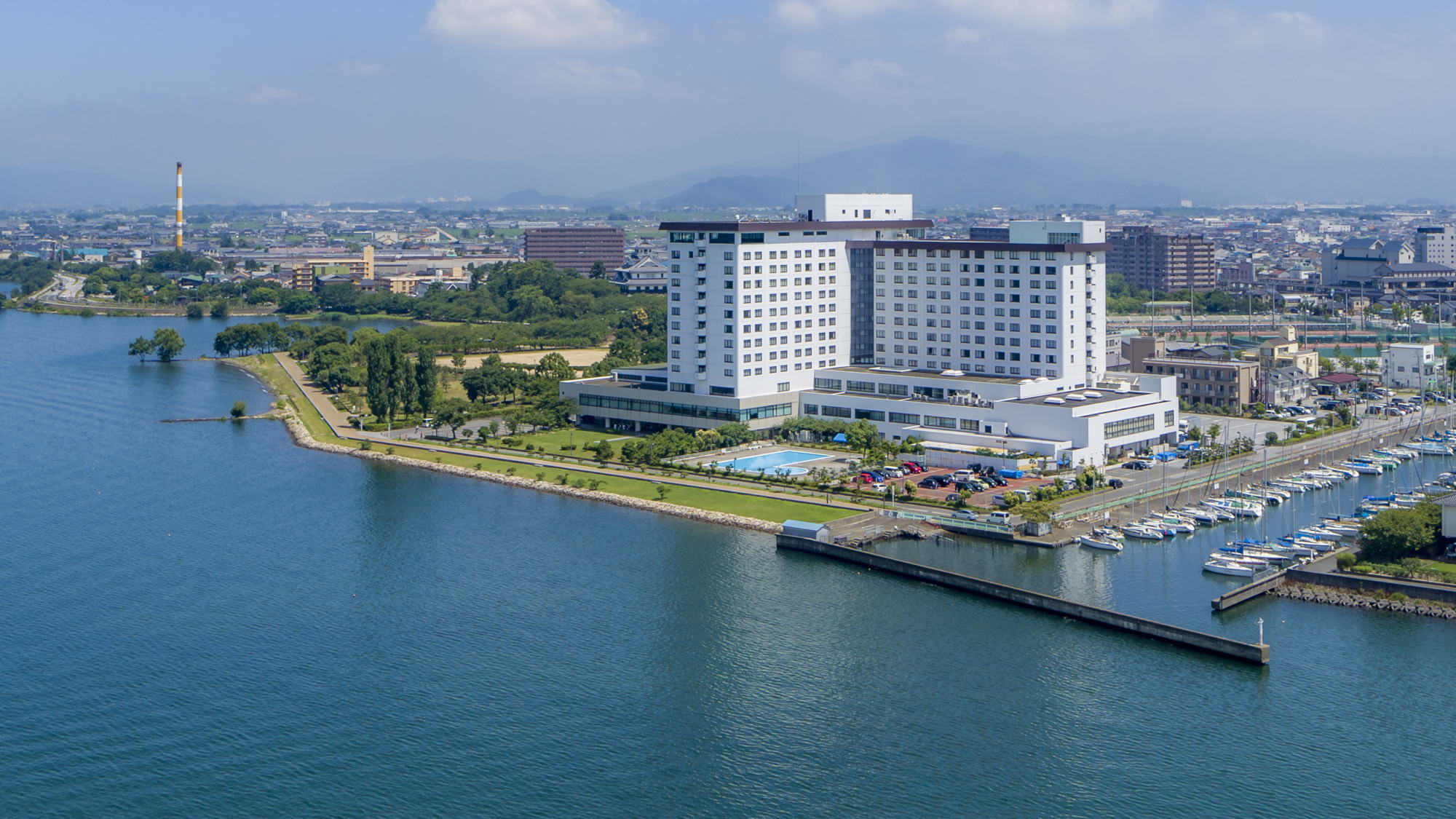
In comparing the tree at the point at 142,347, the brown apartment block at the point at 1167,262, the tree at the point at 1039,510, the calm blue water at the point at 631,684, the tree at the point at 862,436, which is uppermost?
the brown apartment block at the point at 1167,262

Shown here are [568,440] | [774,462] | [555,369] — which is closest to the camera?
[774,462]

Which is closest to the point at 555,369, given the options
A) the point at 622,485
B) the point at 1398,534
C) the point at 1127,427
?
the point at 622,485

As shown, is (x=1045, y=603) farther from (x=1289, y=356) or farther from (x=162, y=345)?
(x=162, y=345)

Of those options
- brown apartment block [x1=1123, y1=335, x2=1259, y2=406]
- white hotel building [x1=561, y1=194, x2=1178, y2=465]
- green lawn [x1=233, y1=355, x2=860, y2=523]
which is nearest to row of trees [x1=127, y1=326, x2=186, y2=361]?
green lawn [x1=233, y1=355, x2=860, y2=523]

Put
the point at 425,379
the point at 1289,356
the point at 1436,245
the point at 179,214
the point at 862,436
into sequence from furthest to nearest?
the point at 179,214, the point at 1436,245, the point at 1289,356, the point at 425,379, the point at 862,436

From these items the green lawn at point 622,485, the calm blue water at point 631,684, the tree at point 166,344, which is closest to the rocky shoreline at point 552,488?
the green lawn at point 622,485

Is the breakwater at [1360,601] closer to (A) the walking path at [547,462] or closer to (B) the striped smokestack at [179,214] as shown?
(A) the walking path at [547,462]

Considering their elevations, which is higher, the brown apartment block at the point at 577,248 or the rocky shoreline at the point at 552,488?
the brown apartment block at the point at 577,248
